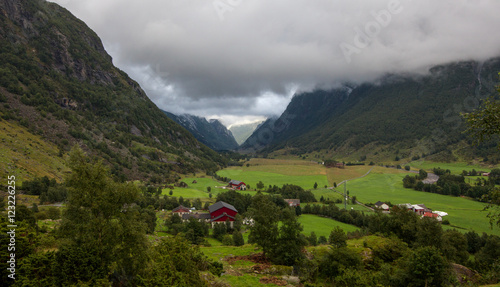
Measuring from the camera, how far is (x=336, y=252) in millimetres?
29891

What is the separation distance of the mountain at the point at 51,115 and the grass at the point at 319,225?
81.9 metres

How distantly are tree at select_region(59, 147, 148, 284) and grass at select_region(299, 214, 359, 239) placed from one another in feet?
172

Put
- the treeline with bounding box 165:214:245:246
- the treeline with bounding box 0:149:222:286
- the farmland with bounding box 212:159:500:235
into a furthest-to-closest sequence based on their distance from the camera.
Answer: the farmland with bounding box 212:159:500:235
the treeline with bounding box 165:214:245:246
the treeline with bounding box 0:149:222:286

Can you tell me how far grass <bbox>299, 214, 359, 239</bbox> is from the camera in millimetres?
64606

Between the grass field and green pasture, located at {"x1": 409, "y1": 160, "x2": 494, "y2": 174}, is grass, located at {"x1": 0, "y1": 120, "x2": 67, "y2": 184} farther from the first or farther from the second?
green pasture, located at {"x1": 409, "y1": 160, "x2": 494, "y2": 174}

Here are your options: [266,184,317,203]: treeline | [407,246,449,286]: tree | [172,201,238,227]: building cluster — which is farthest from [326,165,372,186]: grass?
[407,246,449,286]: tree

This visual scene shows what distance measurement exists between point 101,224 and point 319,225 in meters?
65.1

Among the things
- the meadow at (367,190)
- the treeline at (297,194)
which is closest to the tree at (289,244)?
the meadow at (367,190)

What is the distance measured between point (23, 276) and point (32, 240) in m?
5.67

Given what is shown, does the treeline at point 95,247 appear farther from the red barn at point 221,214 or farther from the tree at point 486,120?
the red barn at point 221,214

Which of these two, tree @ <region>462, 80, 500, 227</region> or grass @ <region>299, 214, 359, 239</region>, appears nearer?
tree @ <region>462, 80, 500, 227</region>

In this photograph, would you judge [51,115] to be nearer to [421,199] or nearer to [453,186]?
[421,199]

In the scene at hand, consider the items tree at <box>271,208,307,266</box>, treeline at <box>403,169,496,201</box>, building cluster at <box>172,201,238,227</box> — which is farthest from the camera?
treeline at <box>403,169,496,201</box>

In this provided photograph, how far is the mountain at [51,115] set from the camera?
313ft
